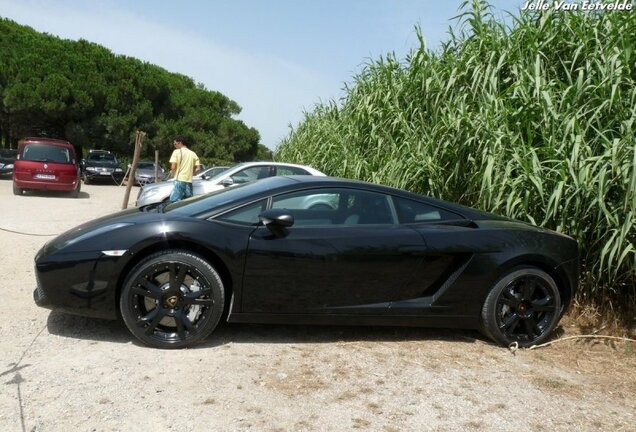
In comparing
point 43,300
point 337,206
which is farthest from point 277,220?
point 43,300

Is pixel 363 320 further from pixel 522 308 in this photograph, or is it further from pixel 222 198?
pixel 222 198

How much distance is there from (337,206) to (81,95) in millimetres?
26399

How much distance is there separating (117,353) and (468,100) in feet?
14.9

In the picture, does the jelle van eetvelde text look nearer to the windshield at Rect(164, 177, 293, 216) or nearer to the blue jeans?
the windshield at Rect(164, 177, 293, 216)

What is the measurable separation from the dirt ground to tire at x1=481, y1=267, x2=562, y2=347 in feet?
0.44

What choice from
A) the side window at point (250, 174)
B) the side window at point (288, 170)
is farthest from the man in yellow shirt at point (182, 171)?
the side window at point (288, 170)

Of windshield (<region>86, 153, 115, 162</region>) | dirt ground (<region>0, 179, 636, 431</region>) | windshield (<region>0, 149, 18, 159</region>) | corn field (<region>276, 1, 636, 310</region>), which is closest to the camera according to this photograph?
dirt ground (<region>0, 179, 636, 431</region>)

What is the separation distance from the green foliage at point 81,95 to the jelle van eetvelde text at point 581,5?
25288mm

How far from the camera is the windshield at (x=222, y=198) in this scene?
3908 mm

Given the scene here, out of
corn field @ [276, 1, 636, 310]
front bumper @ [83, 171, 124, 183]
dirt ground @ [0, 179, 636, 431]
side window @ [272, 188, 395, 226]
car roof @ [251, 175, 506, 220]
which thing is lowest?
front bumper @ [83, 171, 124, 183]

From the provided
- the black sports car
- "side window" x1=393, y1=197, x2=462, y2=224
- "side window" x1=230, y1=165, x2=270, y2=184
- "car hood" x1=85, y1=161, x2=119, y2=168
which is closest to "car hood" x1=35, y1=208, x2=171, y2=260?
the black sports car

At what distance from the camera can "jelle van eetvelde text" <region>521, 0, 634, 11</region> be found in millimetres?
5242

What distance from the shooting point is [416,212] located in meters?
4.09

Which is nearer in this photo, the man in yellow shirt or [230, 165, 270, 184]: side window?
the man in yellow shirt
